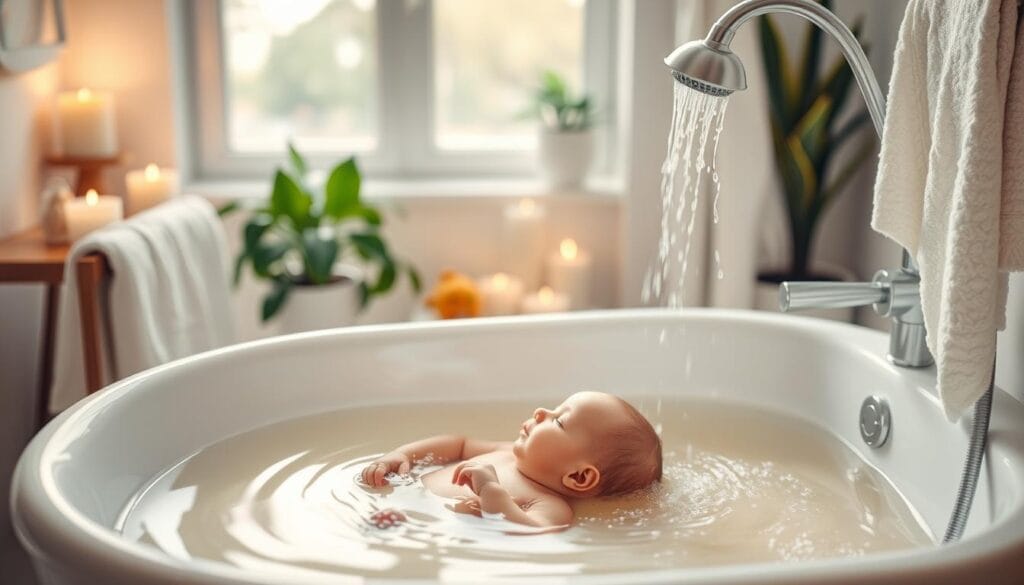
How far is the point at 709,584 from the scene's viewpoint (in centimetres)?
107

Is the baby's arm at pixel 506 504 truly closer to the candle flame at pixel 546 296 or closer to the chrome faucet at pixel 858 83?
the chrome faucet at pixel 858 83

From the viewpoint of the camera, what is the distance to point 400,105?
3.36 meters

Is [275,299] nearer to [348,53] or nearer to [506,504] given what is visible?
[348,53]

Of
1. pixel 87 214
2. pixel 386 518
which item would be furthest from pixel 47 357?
pixel 386 518

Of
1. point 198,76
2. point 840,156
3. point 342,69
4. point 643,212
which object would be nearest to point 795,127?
point 840,156

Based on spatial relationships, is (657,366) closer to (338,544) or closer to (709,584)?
(338,544)

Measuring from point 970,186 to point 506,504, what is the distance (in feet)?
2.28

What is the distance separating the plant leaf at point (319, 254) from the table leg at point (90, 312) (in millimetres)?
635

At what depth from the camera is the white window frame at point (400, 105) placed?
3.26m

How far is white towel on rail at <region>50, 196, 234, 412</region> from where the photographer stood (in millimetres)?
2250

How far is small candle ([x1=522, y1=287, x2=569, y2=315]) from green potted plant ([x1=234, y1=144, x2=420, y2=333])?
0.30 m

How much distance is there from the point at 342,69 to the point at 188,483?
1.93 m

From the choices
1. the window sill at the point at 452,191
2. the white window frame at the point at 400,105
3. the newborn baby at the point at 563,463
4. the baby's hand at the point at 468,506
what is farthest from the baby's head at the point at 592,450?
the white window frame at the point at 400,105

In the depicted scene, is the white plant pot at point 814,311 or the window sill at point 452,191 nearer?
the white plant pot at point 814,311
